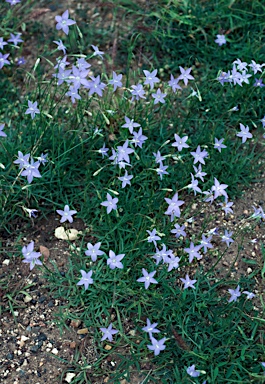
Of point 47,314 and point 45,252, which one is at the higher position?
point 45,252

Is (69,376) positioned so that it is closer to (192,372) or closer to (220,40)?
(192,372)

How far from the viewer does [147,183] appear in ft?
12.4

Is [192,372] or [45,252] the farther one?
[45,252]

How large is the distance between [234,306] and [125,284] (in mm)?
648

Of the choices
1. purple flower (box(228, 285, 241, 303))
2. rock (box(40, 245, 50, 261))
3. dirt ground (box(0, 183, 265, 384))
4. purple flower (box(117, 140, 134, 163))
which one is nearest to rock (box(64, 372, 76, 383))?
dirt ground (box(0, 183, 265, 384))

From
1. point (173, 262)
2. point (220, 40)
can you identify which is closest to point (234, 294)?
point (173, 262)

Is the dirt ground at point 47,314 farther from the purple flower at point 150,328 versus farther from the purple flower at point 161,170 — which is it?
the purple flower at point 161,170

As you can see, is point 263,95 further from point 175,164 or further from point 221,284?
point 221,284

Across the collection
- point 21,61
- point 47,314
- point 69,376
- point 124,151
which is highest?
point 21,61

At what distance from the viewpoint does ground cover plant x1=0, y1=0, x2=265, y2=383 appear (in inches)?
128

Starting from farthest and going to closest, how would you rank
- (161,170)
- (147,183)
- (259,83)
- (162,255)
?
(259,83) → (147,183) → (161,170) → (162,255)

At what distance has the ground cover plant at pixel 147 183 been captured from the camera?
326 cm

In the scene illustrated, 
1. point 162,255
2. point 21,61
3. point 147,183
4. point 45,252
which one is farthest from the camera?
point 21,61

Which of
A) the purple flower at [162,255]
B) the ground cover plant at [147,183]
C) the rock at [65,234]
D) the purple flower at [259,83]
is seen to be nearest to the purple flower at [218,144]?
the ground cover plant at [147,183]
